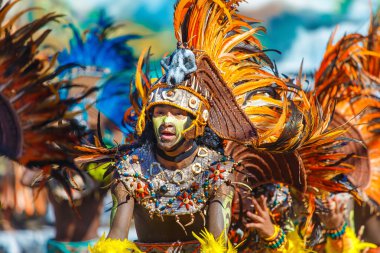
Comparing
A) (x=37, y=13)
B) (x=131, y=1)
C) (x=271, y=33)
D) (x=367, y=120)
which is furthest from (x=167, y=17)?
(x=367, y=120)

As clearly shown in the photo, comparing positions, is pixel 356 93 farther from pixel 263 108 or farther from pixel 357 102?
pixel 263 108

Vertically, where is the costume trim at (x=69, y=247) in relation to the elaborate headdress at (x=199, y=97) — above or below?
below

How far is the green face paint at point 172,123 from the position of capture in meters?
4.25

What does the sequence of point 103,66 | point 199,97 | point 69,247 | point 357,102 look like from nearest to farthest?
point 199,97, point 357,102, point 69,247, point 103,66

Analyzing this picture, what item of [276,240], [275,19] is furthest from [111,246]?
[275,19]

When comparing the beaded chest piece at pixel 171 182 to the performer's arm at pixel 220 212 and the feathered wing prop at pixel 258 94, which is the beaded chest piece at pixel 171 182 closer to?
the performer's arm at pixel 220 212

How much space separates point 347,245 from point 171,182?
1.72 metres

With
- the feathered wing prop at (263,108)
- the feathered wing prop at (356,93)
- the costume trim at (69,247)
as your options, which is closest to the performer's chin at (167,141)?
the feathered wing prop at (263,108)

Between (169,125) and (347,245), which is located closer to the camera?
(169,125)

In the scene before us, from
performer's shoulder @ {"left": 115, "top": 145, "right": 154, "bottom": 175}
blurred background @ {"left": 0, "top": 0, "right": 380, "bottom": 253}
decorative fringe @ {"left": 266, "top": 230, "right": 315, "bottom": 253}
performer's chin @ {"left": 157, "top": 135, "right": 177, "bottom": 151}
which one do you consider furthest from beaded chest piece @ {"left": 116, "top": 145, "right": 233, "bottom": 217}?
blurred background @ {"left": 0, "top": 0, "right": 380, "bottom": 253}

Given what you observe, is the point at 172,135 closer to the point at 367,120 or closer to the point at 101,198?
the point at 367,120

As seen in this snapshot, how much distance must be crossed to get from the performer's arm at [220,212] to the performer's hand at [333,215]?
1374mm

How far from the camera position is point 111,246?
3.97 metres

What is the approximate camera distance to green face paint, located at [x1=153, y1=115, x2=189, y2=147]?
4246 mm
